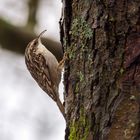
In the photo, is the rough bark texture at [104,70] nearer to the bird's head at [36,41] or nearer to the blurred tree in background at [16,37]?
the bird's head at [36,41]

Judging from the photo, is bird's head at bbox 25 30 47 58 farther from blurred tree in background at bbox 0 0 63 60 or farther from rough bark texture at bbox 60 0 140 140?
rough bark texture at bbox 60 0 140 140

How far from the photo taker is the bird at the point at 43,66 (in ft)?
10.5

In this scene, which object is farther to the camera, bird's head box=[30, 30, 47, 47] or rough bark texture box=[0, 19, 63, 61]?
rough bark texture box=[0, 19, 63, 61]

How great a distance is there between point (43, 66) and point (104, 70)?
1.60 m

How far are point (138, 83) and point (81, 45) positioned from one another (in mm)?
269

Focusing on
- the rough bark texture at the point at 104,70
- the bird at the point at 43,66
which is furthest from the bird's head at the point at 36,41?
the rough bark texture at the point at 104,70

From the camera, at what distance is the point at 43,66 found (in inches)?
132

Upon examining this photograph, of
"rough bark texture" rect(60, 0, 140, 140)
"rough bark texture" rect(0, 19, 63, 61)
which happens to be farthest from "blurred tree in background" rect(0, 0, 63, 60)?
"rough bark texture" rect(60, 0, 140, 140)

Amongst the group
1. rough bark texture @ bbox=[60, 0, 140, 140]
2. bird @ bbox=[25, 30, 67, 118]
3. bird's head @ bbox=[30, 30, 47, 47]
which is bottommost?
bird @ bbox=[25, 30, 67, 118]

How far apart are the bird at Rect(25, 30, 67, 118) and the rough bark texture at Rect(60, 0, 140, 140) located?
1249mm

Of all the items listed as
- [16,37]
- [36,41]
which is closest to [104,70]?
[36,41]

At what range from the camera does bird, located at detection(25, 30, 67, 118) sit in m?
3.21

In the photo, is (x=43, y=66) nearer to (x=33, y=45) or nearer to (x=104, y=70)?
(x=33, y=45)

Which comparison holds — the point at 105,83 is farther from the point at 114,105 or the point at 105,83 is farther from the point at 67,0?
the point at 67,0
